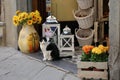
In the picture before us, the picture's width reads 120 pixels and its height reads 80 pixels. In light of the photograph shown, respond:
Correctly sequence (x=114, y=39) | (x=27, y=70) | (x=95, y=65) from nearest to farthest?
(x=114, y=39) → (x=95, y=65) → (x=27, y=70)

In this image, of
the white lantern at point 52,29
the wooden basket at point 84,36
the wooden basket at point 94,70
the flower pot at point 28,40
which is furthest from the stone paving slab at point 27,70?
the wooden basket at point 84,36

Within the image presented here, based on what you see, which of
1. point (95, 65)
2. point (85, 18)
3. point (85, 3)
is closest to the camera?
point (95, 65)

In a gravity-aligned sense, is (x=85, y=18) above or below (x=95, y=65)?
→ above

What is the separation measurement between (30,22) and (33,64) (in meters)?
0.90

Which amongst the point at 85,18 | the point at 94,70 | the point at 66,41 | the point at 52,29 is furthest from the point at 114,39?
the point at 85,18

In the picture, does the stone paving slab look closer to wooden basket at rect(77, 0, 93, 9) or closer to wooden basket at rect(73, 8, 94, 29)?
wooden basket at rect(73, 8, 94, 29)

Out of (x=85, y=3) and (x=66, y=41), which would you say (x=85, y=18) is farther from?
(x=66, y=41)

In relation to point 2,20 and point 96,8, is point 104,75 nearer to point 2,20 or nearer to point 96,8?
point 96,8

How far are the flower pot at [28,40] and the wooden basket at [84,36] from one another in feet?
2.48

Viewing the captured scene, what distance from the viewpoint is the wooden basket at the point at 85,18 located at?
17.5 feet

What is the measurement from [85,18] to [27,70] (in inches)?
61.4

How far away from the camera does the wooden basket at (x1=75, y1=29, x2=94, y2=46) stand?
538 centimetres

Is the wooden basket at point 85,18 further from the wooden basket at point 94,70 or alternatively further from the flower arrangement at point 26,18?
the wooden basket at point 94,70

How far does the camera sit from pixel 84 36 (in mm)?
5547
